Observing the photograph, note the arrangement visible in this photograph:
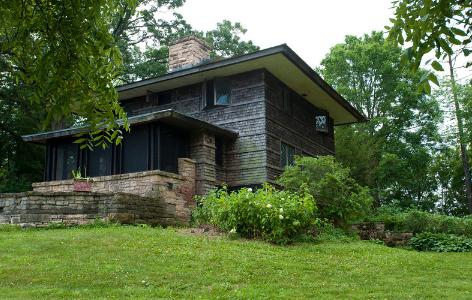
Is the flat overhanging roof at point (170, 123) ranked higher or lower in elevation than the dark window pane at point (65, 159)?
higher

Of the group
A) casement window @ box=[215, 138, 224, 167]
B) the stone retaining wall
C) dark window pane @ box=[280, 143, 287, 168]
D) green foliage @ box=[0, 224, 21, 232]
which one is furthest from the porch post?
green foliage @ box=[0, 224, 21, 232]

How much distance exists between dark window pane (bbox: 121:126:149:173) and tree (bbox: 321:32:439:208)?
18.3 m

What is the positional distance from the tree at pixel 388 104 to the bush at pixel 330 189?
17.3 m

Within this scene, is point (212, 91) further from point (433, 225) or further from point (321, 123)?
point (433, 225)

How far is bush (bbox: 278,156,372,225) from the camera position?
565 inches

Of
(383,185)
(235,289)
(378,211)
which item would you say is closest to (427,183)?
(383,185)

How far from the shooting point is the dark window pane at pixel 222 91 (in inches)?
737

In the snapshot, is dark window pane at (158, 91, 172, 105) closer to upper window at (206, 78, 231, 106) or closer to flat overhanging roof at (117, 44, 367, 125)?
flat overhanging roof at (117, 44, 367, 125)

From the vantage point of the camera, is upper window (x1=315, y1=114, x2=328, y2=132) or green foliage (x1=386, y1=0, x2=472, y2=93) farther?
upper window (x1=315, y1=114, x2=328, y2=132)

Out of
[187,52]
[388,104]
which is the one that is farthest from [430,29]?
[388,104]

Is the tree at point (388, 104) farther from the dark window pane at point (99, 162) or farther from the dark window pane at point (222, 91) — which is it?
the dark window pane at point (99, 162)

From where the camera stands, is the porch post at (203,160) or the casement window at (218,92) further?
the casement window at (218,92)

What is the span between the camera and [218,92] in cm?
1889

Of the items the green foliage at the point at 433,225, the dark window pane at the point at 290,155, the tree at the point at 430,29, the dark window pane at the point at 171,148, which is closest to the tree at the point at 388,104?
the dark window pane at the point at 290,155
